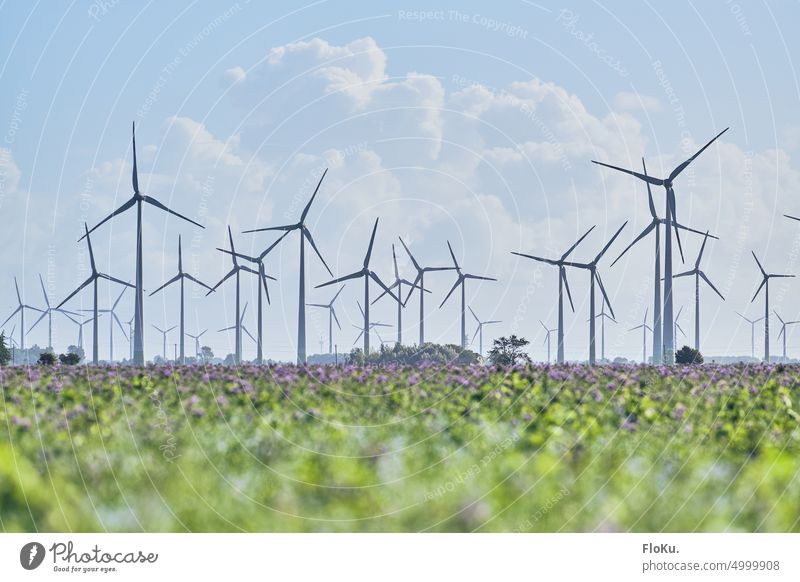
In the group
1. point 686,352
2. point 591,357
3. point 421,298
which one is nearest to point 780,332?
point 421,298

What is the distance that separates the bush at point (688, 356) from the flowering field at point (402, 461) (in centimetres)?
4469

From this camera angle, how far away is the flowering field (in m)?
13.6

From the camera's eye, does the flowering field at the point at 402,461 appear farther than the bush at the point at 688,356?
No

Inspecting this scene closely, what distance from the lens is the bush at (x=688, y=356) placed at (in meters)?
66.8

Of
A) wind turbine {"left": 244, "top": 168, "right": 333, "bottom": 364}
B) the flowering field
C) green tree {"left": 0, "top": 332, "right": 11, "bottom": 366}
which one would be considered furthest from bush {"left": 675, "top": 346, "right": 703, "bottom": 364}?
green tree {"left": 0, "top": 332, "right": 11, "bottom": 366}

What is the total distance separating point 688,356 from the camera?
67625 millimetres

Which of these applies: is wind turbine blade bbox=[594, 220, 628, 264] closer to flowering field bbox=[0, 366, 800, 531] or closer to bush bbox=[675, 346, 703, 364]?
bush bbox=[675, 346, 703, 364]

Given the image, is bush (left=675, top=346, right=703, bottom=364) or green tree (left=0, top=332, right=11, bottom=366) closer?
bush (left=675, top=346, right=703, bottom=364)

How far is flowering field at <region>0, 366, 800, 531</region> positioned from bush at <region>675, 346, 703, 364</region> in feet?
147

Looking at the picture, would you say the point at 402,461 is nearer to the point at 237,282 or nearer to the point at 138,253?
the point at 138,253

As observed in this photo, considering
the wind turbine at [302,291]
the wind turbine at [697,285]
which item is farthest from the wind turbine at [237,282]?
the wind turbine at [697,285]

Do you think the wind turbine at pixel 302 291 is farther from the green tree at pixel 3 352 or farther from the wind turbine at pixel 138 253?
the green tree at pixel 3 352

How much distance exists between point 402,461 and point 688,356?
182 feet

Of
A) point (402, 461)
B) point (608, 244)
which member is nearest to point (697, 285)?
point (608, 244)
